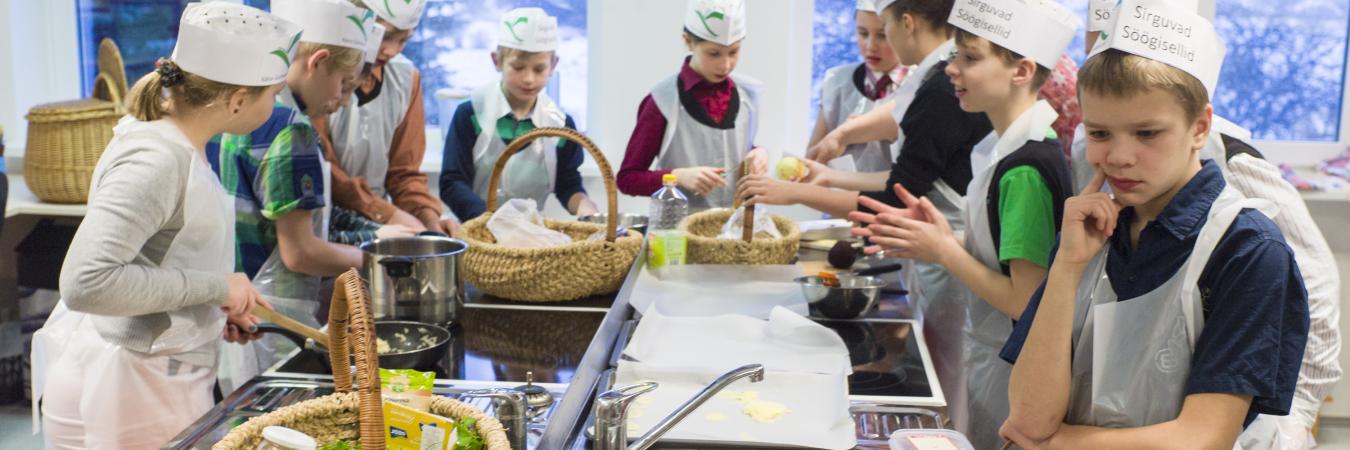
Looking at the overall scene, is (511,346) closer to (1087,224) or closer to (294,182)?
(294,182)

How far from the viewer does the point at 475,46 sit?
497 centimetres

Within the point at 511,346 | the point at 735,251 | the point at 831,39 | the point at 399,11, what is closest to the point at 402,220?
the point at 399,11

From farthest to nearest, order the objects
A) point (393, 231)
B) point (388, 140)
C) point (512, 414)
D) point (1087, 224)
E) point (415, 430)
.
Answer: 1. point (388, 140)
2. point (393, 231)
3. point (1087, 224)
4. point (512, 414)
5. point (415, 430)

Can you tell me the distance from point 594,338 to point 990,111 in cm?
89

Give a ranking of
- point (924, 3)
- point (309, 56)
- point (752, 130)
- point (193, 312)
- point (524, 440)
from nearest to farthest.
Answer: point (524, 440) < point (193, 312) < point (309, 56) < point (924, 3) < point (752, 130)

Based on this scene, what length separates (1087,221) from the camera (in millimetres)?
1632

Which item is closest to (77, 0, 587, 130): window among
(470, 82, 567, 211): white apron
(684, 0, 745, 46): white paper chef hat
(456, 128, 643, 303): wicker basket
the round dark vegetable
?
(470, 82, 567, 211): white apron

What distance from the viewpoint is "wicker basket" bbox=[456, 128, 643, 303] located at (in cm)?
238

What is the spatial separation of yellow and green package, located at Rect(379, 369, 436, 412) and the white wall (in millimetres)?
4089

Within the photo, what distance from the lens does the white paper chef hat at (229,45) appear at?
195 cm

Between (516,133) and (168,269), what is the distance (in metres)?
1.92

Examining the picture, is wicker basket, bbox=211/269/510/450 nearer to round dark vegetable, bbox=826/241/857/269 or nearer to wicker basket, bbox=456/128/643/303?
wicker basket, bbox=456/128/643/303

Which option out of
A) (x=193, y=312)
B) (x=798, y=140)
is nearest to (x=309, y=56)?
(x=193, y=312)

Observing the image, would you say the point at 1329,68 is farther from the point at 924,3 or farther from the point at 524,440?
the point at 524,440
